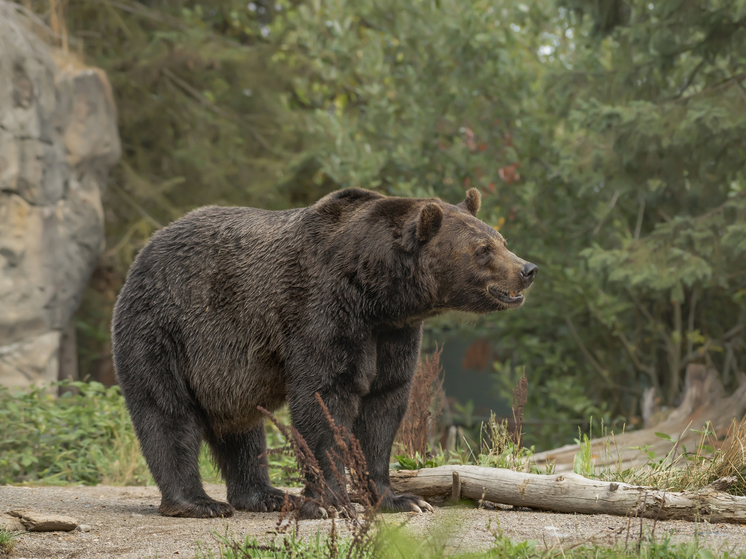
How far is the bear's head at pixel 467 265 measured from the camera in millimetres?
4605

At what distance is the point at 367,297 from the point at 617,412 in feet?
25.4

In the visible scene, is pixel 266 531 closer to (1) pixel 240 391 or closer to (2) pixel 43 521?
(1) pixel 240 391

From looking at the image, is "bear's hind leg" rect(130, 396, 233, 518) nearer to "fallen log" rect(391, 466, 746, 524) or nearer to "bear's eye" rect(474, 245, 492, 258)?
"fallen log" rect(391, 466, 746, 524)

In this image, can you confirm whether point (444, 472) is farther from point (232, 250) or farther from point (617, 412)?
point (617, 412)

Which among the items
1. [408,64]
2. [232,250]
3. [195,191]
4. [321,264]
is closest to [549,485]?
[321,264]

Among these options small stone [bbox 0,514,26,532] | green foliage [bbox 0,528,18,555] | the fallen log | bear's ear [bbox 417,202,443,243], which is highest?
bear's ear [bbox 417,202,443,243]

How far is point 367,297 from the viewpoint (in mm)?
4641

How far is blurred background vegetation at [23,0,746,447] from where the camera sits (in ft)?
26.9

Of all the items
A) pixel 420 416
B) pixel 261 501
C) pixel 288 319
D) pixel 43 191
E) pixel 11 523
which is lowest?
pixel 261 501

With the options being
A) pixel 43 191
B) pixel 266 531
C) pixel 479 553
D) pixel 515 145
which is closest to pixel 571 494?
pixel 479 553

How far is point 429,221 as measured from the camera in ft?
15.2

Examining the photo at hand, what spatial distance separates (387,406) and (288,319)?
766 mm

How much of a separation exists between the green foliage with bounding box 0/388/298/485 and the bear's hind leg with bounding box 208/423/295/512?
1.47 metres

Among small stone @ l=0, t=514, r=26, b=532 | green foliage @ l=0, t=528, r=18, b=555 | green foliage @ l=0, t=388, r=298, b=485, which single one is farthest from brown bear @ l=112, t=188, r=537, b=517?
green foliage @ l=0, t=388, r=298, b=485
